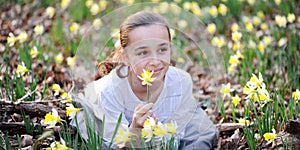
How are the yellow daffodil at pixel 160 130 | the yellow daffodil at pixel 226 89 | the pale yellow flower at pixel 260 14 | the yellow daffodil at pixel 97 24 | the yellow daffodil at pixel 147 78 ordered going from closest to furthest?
the yellow daffodil at pixel 160 130 < the yellow daffodil at pixel 147 78 < the yellow daffodil at pixel 226 89 < the yellow daffodil at pixel 97 24 < the pale yellow flower at pixel 260 14

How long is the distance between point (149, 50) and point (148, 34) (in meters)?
0.08

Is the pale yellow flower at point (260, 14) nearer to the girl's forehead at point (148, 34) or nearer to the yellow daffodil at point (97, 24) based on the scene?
the yellow daffodil at point (97, 24)

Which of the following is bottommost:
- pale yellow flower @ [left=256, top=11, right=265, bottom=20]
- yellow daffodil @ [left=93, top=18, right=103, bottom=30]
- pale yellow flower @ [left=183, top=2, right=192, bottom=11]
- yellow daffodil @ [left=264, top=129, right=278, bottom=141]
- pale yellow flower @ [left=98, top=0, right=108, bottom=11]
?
yellow daffodil @ [left=264, top=129, right=278, bottom=141]

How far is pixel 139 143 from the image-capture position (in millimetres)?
2387

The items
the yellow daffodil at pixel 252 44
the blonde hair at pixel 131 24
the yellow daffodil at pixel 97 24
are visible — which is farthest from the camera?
the yellow daffodil at pixel 252 44

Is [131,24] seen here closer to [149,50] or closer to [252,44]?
[149,50]

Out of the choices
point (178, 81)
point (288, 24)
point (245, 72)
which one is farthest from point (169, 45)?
point (288, 24)

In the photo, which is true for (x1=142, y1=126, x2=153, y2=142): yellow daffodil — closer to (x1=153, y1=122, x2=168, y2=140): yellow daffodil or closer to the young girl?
(x1=153, y1=122, x2=168, y2=140): yellow daffodil

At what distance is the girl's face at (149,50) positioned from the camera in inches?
96.6

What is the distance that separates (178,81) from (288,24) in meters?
2.30

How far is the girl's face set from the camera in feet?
8.05

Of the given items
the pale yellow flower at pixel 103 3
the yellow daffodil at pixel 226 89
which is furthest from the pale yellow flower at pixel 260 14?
the yellow daffodil at pixel 226 89

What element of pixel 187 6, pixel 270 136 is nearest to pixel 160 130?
pixel 270 136

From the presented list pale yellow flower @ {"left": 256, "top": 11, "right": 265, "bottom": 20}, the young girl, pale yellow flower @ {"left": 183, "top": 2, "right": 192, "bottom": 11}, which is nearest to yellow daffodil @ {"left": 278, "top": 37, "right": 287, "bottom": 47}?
pale yellow flower @ {"left": 256, "top": 11, "right": 265, "bottom": 20}
